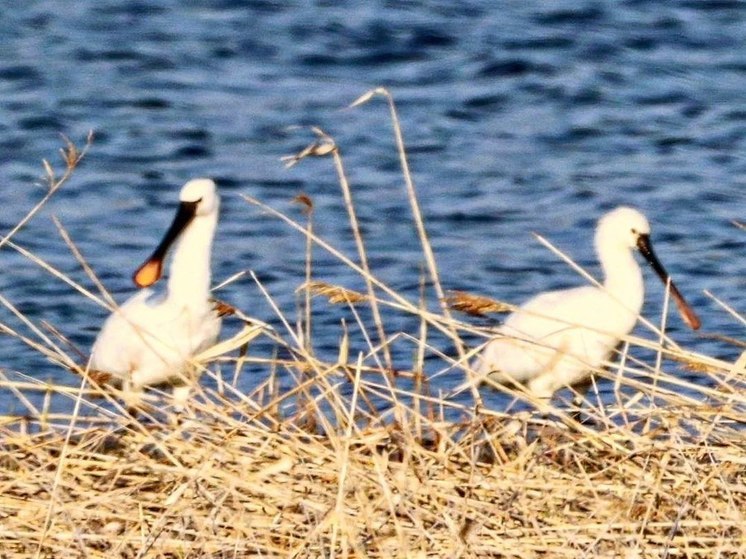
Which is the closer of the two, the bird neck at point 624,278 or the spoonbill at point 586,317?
the spoonbill at point 586,317

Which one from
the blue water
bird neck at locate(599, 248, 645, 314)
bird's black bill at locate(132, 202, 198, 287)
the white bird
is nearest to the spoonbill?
bird neck at locate(599, 248, 645, 314)

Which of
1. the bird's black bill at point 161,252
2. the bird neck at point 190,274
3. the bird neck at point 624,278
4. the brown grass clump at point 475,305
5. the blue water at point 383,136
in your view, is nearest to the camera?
the brown grass clump at point 475,305

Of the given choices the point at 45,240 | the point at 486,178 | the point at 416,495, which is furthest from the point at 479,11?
the point at 416,495

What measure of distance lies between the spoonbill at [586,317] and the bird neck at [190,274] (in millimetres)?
963

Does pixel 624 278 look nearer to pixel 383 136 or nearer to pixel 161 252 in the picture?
pixel 161 252

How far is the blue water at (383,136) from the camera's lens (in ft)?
31.3

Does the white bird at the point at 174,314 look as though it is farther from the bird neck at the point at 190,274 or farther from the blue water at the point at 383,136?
the blue water at the point at 383,136

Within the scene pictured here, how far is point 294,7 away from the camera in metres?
14.2

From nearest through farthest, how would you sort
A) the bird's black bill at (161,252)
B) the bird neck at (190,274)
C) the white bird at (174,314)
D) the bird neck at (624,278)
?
the white bird at (174,314) → the bird neck at (190,274) → the bird's black bill at (161,252) → the bird neck at (624,278)

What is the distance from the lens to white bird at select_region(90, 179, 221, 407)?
636 cm

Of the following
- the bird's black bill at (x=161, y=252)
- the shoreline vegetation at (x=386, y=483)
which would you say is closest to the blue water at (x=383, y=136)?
the bird's black bill at (x=161, y=252)

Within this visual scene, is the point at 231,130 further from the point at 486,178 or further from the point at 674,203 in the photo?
the point at 674,203

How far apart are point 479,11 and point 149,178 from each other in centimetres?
385

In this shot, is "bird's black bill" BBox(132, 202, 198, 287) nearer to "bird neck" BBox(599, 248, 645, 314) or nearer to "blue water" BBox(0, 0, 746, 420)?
"blue water" BBox(0, 0, 746, 420)
